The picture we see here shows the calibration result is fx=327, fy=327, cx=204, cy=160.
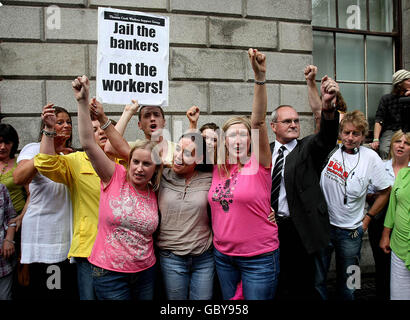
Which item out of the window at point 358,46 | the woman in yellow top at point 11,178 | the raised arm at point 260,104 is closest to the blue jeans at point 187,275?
the raised arm at point 260,104

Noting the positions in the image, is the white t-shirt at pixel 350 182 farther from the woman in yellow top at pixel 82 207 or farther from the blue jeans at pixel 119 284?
the woman in yellow top at pixel 82 207

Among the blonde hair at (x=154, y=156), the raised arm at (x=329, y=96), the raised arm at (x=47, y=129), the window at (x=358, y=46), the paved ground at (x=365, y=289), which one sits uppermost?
the window at (x=358, y=46)

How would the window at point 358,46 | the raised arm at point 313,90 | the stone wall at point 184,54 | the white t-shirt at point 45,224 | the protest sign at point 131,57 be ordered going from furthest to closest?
1. the window at point 358,46
2. the stone wall at point 184,54
3. the protest sign at point 131,57
4. the white t-shirt at point 45,224
5. the raised arm at point 313,90

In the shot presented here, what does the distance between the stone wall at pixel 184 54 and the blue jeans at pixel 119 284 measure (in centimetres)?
271

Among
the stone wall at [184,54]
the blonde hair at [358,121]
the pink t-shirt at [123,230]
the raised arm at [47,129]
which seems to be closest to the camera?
the pink t-shirt at [123,230]

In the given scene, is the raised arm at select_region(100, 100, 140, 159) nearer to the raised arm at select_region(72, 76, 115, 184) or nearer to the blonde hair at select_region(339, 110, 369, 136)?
the raised arm at select_region(72, 76, 115, 184)

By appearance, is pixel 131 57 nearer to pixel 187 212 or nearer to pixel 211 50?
pixel 187 212

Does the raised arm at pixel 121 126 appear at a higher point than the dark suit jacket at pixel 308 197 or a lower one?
higher

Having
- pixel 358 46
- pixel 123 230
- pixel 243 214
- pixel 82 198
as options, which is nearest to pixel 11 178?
pixel 82 198

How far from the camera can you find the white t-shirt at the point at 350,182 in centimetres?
315

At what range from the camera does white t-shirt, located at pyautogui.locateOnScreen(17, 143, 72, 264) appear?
2691 mm

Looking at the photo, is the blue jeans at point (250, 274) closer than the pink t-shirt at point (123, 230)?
No
